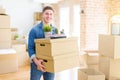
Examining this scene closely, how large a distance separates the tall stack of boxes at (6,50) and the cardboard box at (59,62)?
2918mm

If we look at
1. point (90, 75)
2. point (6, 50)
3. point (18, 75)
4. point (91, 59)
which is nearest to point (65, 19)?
point (6, 50)

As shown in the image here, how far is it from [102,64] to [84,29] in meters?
2.76

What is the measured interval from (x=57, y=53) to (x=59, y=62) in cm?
10

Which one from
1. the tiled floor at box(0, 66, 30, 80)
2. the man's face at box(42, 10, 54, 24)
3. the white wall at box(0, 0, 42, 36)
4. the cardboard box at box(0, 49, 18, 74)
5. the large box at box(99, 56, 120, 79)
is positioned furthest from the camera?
the white wall at box(0, 0, 42, 36)

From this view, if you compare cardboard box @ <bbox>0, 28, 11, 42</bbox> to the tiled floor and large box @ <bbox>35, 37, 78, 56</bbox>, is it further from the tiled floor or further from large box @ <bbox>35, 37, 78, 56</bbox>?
large box @ <bbox>35, 37, 78, 56</bbox>

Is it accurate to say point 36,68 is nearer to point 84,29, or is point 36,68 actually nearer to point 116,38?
point 116,38

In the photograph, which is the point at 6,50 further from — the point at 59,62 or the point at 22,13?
the point at 59,62

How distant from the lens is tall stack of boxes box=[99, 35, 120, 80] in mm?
2361

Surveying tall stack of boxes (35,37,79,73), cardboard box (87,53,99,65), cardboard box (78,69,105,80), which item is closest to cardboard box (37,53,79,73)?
tall stack of boxes (35,37,79,73)

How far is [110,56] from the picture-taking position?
2436 millimetres

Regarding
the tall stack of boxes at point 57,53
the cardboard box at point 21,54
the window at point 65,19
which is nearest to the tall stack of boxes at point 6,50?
the cardboard box at point 21,54

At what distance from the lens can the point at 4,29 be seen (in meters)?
5.04

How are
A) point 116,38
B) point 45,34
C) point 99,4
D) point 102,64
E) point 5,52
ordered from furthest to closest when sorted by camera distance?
1. point 99,4
2. point 5,52
3. point 102,64
4. point 116,38
5. point 45,34

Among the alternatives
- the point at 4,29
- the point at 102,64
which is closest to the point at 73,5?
the point at 4,29
